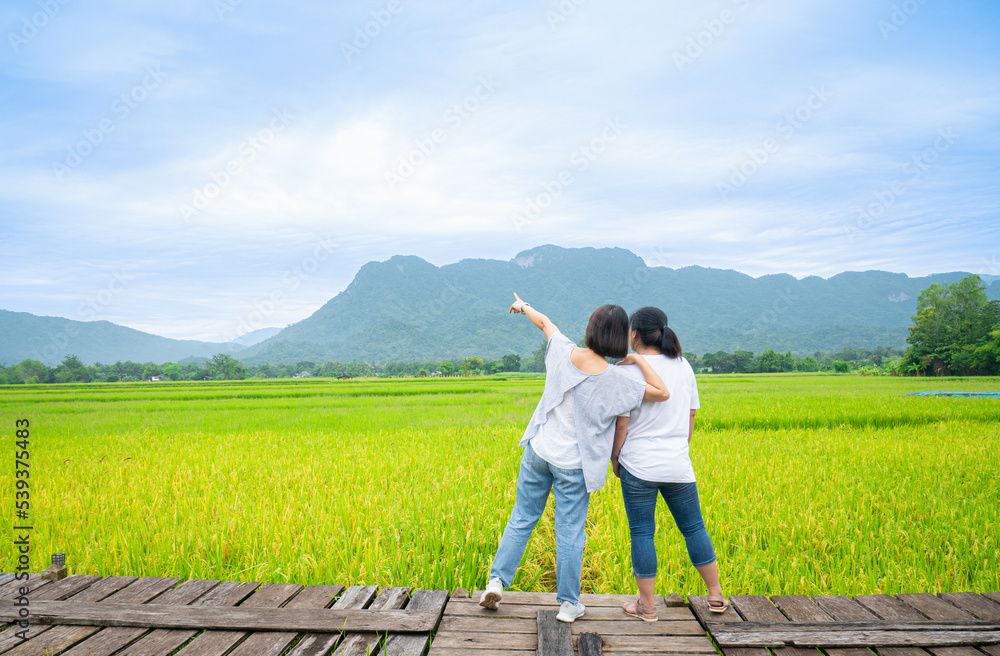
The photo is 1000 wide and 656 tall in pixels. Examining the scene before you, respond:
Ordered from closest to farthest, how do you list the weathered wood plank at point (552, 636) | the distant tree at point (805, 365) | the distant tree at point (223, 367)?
the weathered wood plank at point (552, 636)
the distant tree at point (805, 365)
the distant tree at point (223, 367)

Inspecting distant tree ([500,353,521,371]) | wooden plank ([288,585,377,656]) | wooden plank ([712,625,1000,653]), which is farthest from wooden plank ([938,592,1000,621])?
distant tree ([500,353,521,371])

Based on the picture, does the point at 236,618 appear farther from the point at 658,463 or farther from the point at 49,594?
the point at 658,463

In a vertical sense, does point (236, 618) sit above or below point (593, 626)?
above

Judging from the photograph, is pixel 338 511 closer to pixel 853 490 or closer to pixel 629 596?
pixel 629 596

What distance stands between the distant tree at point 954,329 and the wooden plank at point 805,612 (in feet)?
165

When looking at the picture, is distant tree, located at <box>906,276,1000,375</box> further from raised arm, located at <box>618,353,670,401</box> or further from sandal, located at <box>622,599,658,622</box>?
raised arm, located at <box>618,353,670,401</box>

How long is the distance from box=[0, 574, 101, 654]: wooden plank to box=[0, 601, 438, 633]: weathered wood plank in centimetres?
8

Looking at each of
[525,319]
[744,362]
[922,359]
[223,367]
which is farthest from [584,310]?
[922,359]

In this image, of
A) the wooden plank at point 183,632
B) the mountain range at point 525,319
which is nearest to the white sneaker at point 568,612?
the wooden plank at point 183,632

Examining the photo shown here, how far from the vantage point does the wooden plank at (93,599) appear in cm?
241

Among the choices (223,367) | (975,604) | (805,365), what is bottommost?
(805,365)

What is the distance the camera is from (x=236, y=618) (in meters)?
2.58

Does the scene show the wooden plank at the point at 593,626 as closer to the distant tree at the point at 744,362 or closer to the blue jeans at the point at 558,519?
the blue jeans at the point at 558,519

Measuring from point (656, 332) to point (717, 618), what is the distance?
1631mm
